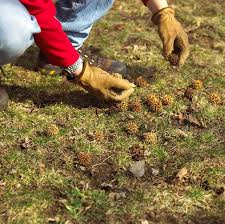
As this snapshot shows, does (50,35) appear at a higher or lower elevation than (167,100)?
higher

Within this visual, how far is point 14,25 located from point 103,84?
728 millimetres

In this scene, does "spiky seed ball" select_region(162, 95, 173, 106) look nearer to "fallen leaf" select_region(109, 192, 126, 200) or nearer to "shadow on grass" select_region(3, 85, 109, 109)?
"shadow on grass" select_region(3, 85, 109, 109)

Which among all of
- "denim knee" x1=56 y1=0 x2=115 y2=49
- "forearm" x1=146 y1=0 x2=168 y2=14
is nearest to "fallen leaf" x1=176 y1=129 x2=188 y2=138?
"forearm" x1=146 y1=0 x2=168 y2=14

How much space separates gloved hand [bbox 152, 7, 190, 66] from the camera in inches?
130

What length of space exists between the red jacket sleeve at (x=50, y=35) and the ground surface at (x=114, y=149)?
1.58 ft

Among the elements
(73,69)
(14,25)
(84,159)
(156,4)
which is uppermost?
(14,25)

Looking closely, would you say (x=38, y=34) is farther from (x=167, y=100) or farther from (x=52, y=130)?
(x=167, y=100)

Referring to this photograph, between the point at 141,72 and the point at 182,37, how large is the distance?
58 centimetres

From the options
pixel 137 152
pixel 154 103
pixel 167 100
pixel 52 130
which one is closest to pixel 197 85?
pixel 167 100

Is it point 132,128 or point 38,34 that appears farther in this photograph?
point 132,128

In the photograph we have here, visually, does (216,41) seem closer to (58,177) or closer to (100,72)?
(100,72)

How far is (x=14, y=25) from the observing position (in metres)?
2.71

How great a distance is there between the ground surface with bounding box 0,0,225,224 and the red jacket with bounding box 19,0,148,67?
19.0 inches

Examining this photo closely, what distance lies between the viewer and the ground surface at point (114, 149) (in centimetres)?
256
